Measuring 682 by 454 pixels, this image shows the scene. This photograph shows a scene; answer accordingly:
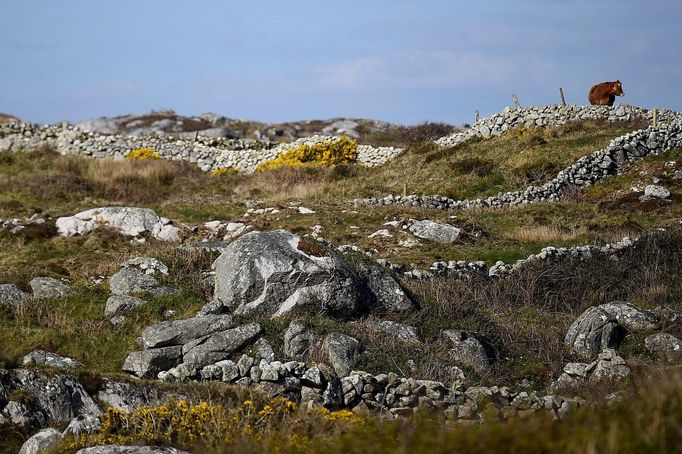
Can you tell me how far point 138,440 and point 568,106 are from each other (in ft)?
136

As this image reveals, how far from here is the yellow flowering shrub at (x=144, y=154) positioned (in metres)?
51.8

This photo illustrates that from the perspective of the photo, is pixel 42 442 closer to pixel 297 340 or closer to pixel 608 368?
pixel 297 340

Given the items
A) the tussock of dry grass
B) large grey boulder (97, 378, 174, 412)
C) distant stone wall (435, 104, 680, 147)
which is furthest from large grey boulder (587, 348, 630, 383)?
distant stone wall (435, 104, 680, 147)

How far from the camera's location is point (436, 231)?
26875 millimetres

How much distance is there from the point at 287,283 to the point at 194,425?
7511mm

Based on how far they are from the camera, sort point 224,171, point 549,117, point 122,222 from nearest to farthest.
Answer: point 122,222 → point 549,117 → point 224,171

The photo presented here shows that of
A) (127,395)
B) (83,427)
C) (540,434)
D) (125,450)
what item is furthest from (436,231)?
(540,434)

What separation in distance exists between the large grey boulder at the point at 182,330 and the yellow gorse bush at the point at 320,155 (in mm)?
32441

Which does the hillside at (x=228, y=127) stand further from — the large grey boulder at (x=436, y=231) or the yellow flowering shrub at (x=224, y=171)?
the large grey boulder at (x=436, y=231)

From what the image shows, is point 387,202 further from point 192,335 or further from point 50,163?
point 50,163

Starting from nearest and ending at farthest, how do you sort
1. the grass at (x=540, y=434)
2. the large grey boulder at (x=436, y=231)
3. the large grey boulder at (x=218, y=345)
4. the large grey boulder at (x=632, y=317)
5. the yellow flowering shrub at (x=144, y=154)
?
1. the grass at (x=540, y=434)
2. the large grey boulder at (x=218, y=345)
3. the large grey boulder at (x=632, y=317)
4. the large grey boulder at (x=436, y=231)
5. the yellow flowering shrub at (x=144, y=154)

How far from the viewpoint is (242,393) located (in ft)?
42.0

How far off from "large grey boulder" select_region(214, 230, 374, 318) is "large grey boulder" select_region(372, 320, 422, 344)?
103 cm

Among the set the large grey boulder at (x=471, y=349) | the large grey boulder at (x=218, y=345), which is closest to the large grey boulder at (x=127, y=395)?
the large grey boulder at (x=218, y=345)
